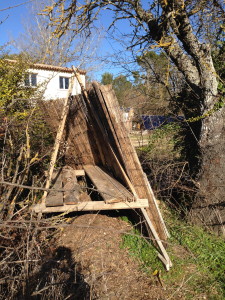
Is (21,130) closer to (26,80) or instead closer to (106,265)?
(106,265)

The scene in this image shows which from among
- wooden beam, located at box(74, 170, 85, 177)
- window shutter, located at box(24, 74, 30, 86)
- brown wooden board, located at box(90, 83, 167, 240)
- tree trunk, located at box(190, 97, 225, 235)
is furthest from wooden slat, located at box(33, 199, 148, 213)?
window shutter, located at box(24, 74, 30, 86)

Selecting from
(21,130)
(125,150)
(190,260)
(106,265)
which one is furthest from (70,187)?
(190,260)

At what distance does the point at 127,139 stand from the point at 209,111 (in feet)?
4.14

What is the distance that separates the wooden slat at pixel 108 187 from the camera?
3.32 m

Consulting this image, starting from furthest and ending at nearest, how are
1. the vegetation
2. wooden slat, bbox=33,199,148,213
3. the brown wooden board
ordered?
the vegetation → the brown wooden board → wooden slat, bbox=33,199,148,213

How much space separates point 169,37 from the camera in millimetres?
3721

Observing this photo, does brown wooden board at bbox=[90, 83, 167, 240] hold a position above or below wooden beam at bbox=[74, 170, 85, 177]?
above

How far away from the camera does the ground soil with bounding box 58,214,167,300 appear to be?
245cm

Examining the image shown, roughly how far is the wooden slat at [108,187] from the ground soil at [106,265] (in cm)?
43

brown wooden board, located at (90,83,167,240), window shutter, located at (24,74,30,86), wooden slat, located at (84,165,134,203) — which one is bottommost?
wooden slat, located at (84,165,134,203)

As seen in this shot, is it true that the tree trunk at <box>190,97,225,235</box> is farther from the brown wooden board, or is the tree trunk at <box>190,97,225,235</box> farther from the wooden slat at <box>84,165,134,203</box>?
the wooden slat at <box>84,165,134,203</box>

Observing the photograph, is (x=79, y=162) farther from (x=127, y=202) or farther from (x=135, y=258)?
(x=135, y=258)

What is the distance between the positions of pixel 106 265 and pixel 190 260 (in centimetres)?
104

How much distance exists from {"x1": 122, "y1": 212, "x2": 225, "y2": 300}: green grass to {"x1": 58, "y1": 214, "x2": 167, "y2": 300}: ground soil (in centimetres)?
14
